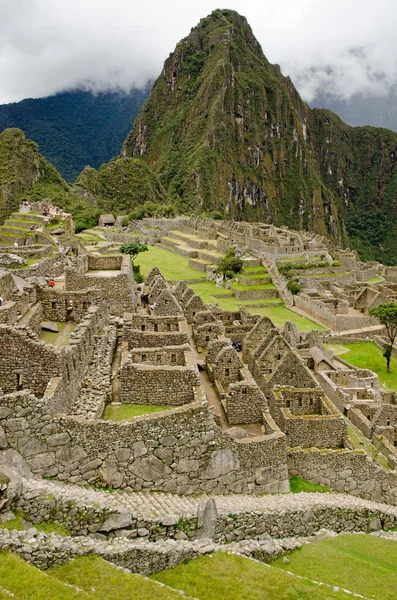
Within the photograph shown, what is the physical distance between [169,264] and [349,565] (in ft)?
203

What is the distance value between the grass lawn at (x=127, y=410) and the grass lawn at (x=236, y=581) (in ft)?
10.5

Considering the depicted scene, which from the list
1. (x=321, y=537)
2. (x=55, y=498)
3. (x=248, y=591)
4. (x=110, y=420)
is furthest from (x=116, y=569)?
(x=321, y=537)

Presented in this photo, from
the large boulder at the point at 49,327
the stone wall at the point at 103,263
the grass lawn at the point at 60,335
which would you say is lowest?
the grass lawn at the point at 60,335

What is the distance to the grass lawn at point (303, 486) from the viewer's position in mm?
14117

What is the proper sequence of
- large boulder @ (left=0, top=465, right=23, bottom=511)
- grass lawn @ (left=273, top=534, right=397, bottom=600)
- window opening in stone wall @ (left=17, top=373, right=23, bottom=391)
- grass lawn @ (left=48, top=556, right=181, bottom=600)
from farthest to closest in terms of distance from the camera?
window opening in stone wall @ (left=17, top=373, right=23, bottom=391), grass lawn @ (left=273, top=534, right=397, bottom=600), large boulder @ (left=0, top=465, right=23, bottom=511), grass lawn @ (left=48, top=556, right=181, bottom=600)

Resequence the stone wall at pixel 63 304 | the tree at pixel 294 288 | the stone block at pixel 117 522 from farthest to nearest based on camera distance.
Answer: the tree at pixel 294 288 < the stone wall at pixel 63 304 < the stone block at pixel 117 522

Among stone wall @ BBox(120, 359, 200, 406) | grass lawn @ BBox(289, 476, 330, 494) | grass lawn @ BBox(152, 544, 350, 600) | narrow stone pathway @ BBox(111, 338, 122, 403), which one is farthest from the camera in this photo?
grass lawn @ BBox(289, 476, 330, 494)

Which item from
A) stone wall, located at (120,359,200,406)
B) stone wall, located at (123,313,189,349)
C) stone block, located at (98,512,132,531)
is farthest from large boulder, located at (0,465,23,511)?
stone wall, located at (123,313,189,349)

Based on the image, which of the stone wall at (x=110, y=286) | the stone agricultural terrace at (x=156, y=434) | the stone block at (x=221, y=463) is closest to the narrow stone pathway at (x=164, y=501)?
the stone agricultural terrace at (x=156, y=434)

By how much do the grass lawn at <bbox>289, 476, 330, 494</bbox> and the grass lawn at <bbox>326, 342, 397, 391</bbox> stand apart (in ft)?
62.4

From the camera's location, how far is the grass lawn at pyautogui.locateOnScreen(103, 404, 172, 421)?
1165cm

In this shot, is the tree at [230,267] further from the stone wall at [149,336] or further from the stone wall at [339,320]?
the stone wall at [149,336]

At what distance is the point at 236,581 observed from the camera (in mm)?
9062

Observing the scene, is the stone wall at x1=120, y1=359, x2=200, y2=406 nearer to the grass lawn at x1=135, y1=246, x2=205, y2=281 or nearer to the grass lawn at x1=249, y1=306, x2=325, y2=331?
the grass lawn at x1=249, y1=306, x2=325, y2=331
